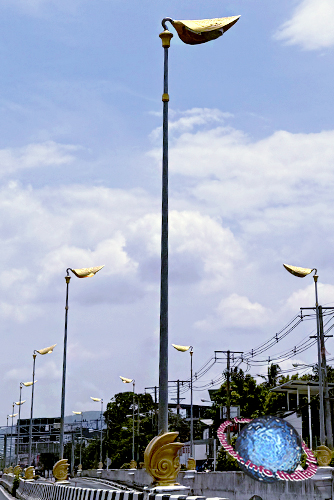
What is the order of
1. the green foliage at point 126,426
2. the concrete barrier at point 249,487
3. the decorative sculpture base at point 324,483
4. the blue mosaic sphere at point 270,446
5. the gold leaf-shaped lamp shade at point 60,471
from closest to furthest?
the blue mosaic sphere at point 270,446 → the decorative sculpture base at point 324,483 → the concrete barrier at point 249,487 → the gold leaf-shaped lamp shade at point 60,471 → the green foliage at point 126,426

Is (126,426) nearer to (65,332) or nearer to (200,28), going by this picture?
(65,332)

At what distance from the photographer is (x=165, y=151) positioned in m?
16.3

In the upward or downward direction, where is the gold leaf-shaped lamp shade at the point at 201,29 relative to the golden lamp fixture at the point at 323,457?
upward

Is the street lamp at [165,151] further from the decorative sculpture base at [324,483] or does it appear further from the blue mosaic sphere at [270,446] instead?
the decorative sculpture base at [324,483]

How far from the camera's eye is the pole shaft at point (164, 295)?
46.4 feet

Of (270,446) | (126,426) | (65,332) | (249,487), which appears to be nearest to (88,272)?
(65,332)

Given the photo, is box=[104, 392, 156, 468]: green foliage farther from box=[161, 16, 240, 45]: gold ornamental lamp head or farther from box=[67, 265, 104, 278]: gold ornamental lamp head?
box=[161, 16, 240, 45]: gold ornamental lamp head

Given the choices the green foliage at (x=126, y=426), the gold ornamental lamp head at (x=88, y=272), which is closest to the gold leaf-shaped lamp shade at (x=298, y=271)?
the gold ornamental lamp head at (x=88, y=272)

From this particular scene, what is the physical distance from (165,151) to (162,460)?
717 cm

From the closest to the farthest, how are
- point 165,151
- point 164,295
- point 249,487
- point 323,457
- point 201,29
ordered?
point 164,295 → point 165,151 → point 201,29 → point 323,457 → point 249,487

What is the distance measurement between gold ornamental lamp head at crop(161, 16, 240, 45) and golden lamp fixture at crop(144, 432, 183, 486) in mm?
9558

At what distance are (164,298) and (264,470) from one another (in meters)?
4.87

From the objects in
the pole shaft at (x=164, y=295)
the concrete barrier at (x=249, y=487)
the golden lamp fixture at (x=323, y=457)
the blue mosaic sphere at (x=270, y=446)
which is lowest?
the concrete barrier at (x=249, y=487)

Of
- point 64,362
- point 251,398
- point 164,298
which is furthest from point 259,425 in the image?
point 251,398
